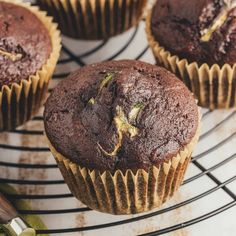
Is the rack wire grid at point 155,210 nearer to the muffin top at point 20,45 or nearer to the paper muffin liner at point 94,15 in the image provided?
the muffin top at point 20,45

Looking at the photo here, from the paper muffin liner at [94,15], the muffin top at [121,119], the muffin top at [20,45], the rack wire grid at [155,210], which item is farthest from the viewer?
the paper muffin liner at [94,15]

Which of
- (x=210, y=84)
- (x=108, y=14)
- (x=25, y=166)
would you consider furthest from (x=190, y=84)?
(x=25, y=166)

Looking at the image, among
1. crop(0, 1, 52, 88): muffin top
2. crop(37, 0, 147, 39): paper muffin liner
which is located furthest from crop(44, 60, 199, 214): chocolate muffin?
crop(37, 0, 147, 39): paper muffin liner

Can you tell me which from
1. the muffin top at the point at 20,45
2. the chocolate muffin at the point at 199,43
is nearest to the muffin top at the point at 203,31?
the chocolate muffin at the point at 199,43

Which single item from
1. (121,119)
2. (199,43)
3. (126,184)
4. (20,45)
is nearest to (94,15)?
(20,45)

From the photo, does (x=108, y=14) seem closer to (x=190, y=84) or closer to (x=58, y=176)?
(x=190, y=84)

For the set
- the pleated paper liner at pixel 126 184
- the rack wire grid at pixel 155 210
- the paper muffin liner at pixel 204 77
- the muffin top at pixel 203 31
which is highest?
the muffin top at pixel 203 31

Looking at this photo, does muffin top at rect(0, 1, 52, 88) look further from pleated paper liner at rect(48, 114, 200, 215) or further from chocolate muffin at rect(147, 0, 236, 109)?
chocolate muffin at rect(147, 0, 236, 109)
